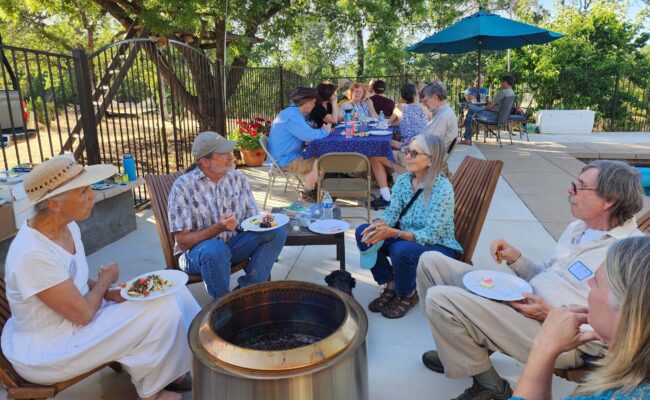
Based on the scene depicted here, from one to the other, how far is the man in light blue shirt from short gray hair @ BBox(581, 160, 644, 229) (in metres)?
3.85

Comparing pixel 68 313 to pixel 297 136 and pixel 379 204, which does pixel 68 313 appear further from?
pixel 379 204

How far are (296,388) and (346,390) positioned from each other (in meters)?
0.22

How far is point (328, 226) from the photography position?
3.34m

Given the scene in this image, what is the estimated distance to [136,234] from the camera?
5078 millimetres

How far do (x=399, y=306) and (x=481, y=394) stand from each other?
3.41 feet

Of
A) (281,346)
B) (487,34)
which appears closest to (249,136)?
(487,34)

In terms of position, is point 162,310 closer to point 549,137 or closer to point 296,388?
point 296,388

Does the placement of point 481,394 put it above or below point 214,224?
below

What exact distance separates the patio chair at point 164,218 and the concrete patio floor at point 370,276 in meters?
0.52

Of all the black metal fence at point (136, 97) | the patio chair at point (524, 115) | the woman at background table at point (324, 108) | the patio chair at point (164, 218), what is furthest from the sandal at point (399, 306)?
the patio chair at point (524, 115)

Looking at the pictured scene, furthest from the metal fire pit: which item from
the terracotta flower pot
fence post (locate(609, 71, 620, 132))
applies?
fence post (locate(609, 71, 620, 132))

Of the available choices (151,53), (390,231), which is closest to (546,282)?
(390,231)

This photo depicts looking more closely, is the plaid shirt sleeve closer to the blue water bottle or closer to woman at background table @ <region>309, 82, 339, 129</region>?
the blue water bottle

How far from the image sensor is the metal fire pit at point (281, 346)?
1.56m
